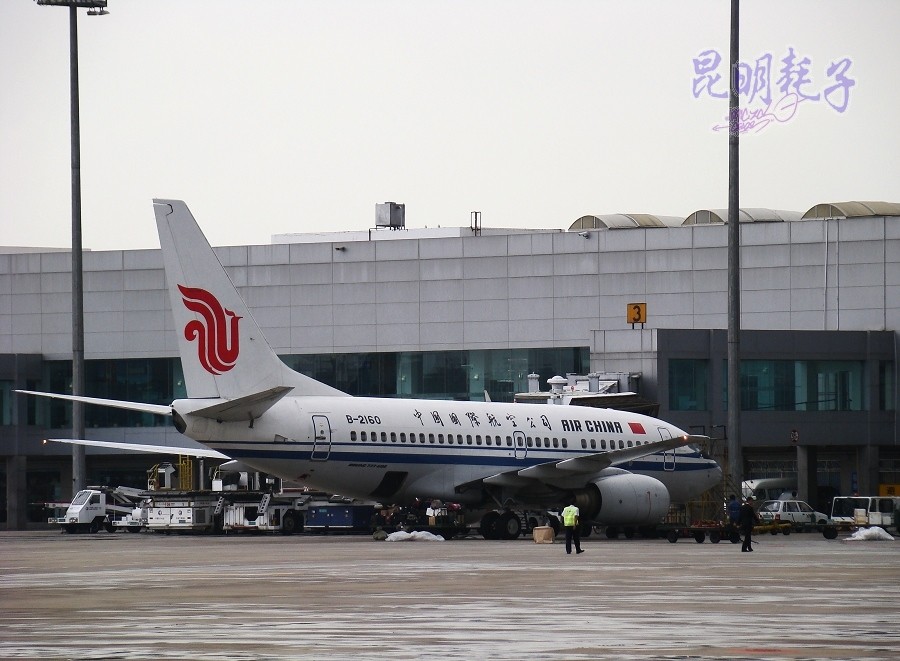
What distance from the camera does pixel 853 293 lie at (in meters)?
73.8

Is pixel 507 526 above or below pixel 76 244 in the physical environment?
below

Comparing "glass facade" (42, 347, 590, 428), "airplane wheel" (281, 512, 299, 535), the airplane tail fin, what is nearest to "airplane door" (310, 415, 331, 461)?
the airplane tail fin

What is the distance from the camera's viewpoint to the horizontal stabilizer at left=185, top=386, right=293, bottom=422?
3912cm

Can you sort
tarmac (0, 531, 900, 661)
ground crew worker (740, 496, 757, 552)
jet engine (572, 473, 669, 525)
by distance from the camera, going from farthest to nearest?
1. jet engine (572, 473, 669, 525)
2. ground crew worker (740, 496, 757, 552)
3. tarmac (0, 531, 900, 661)

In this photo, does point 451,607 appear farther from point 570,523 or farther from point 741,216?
point 741,216

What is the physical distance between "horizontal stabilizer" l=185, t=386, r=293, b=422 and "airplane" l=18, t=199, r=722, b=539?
0.04 metres

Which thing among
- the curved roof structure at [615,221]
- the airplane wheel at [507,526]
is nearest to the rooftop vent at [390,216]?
the curved roof structure at [615,221]

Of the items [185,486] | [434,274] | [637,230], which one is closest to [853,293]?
[637,230]

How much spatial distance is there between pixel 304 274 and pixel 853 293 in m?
27.9

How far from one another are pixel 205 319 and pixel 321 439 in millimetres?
4583

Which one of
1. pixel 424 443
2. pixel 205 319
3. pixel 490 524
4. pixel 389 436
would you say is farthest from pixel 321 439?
pixel 490 524

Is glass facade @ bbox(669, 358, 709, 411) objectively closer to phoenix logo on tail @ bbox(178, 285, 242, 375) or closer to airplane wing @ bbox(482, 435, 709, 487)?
airplane wing @ bbox(482, 435, 709, 487)

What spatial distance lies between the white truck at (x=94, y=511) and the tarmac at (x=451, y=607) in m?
28.3

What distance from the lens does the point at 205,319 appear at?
41344 millimetres
